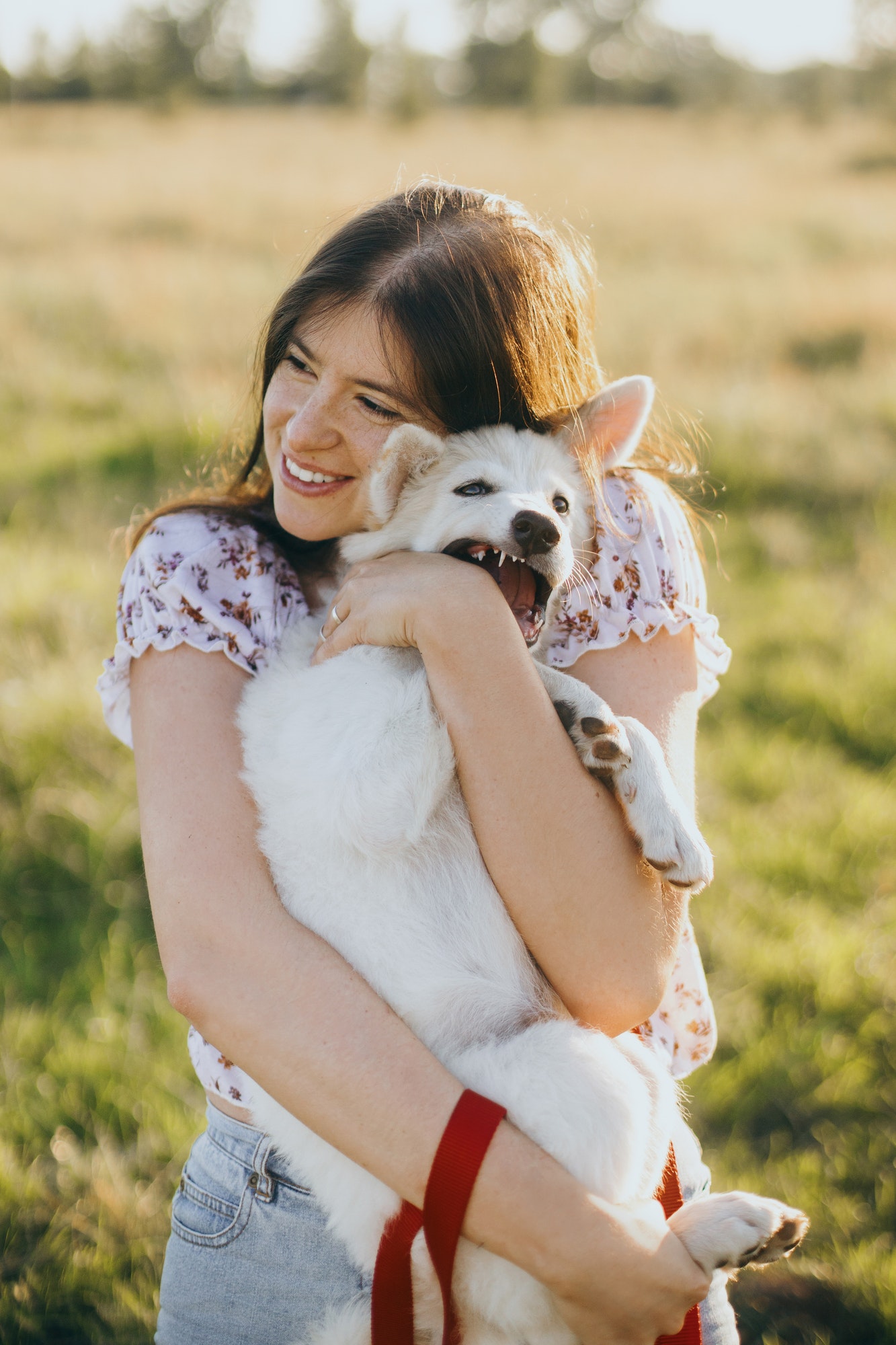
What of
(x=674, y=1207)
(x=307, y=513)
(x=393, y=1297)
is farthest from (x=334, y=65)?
(x=393, y=1297)

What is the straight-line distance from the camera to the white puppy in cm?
181

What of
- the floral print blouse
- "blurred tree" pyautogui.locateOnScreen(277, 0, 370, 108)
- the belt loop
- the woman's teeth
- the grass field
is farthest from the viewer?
"blurred tree" pyautogui.locateOnScreen(277, 0, 370, 108)

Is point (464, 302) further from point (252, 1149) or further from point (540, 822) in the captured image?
point (252, 1149)

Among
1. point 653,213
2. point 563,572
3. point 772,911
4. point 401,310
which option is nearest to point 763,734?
point 772,911

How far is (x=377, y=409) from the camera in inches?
89.9

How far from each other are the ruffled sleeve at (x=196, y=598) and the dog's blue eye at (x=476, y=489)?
48 cm

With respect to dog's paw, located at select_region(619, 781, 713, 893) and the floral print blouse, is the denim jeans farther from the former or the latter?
dog's paw, located at select_region(619, 781, 713, 893)

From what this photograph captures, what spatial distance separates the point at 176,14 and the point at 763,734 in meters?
49.7

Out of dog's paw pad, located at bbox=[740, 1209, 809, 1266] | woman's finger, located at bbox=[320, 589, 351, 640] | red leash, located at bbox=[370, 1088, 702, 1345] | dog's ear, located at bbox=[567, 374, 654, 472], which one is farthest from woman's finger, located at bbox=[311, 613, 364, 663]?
dog's paw pad, located at bbox=[740, 1209, 809, 1266]

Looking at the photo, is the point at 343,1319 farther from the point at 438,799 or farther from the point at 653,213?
the point at 653,213

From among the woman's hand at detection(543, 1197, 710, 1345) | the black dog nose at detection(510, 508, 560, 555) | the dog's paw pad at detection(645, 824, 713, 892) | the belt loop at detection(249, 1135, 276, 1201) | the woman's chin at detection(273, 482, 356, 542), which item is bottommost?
the belt loop at detection(249, 1135, 276, 1201)

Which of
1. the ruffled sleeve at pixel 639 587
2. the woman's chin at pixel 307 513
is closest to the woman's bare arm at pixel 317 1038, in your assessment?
the woman's chin at pixel 307 513

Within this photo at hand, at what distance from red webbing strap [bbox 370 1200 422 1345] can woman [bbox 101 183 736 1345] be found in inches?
4.0

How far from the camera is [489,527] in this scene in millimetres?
2279
